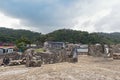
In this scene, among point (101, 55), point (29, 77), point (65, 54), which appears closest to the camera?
point (29, 77)

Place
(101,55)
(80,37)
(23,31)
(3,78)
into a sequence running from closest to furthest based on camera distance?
1. (3,78)
2. (101,55)
3. (80,37)
4. (23,31)

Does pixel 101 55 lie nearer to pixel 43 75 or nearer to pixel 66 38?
pixel 43 75

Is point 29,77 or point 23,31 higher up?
point 23,31

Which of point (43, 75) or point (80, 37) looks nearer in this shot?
point (43, 75)

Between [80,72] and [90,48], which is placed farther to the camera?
[90,48]

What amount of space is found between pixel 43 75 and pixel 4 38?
9193 centimetres

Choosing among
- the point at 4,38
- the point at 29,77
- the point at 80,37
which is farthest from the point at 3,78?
the point at 80,37

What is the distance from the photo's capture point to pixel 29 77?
13.0 metres

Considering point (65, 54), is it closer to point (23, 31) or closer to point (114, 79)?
point (114, 79)

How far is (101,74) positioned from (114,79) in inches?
31.5

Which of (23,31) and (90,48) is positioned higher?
(23,31)

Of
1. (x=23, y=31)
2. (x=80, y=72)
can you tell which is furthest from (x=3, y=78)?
(x=23, y=31)

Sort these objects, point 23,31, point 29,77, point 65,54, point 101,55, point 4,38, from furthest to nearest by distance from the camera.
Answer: point 23,31
point 4,38
point 101,55
point 65,54
point 29,77

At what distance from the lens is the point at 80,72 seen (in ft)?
44.3
